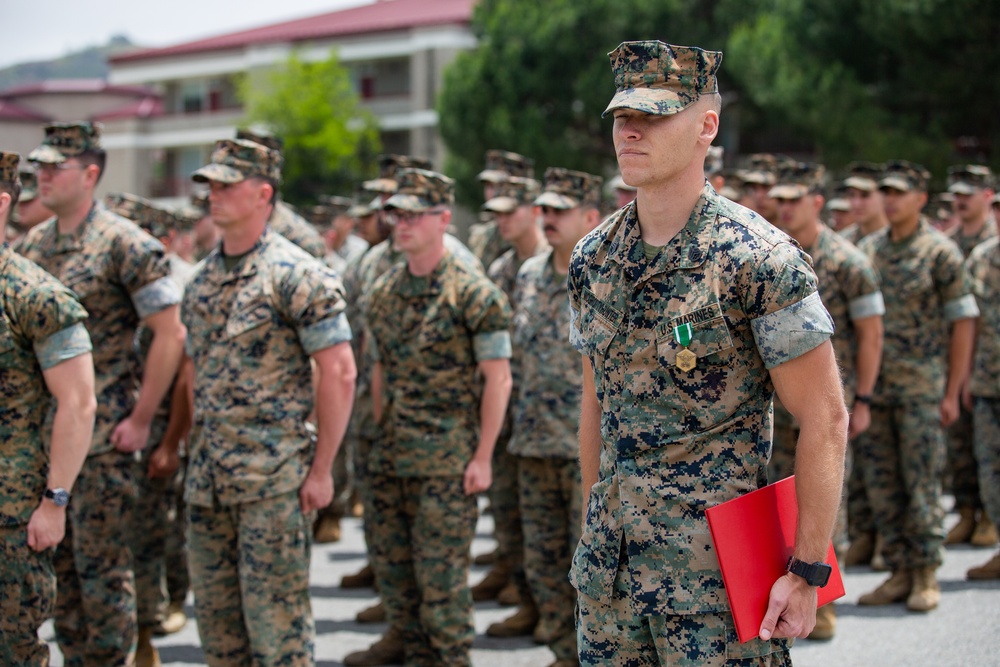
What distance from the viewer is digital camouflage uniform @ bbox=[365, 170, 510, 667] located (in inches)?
214

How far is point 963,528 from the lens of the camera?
28.1 feet

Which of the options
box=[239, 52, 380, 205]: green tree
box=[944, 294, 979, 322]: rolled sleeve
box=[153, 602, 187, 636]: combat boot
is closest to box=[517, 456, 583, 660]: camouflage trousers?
box=[153, 602, 187, 636]: combat boot

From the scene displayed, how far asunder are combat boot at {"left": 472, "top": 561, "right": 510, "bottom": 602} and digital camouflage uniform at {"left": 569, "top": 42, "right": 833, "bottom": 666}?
431 centimetres

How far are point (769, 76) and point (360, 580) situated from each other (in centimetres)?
1767

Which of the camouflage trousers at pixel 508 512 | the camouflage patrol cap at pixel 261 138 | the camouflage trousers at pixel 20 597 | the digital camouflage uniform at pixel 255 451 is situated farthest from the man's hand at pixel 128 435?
the camouflage trousers at pixel 508 512

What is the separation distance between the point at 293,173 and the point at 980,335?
34.1 metres

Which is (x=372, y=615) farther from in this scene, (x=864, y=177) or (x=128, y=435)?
(x=864, y=177)

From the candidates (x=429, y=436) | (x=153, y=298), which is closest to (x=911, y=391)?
(x=429, y=436)

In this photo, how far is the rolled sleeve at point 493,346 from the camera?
5469 millimetres

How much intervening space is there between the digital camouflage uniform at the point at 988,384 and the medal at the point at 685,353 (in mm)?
5204

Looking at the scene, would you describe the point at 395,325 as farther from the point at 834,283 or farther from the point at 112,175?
the point at 112,175

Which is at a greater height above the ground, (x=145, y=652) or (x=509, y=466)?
(x=509, y=466)

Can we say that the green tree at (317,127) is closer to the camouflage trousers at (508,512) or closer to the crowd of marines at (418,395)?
the crowd of marines at (418,395)

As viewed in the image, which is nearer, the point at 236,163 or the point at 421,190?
the point at 236,163
